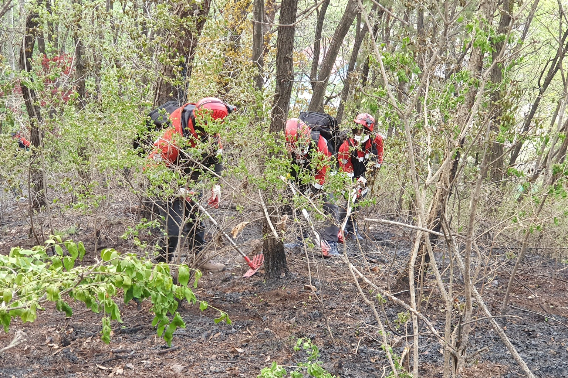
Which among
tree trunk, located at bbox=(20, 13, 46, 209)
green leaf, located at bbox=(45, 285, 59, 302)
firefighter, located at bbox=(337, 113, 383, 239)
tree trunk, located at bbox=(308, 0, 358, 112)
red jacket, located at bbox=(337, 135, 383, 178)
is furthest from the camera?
tree trunk, located at bbox=(308, 0, 358, 112)

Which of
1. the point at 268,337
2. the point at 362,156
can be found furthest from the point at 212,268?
the point at 362,156

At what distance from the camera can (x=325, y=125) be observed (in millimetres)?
6520

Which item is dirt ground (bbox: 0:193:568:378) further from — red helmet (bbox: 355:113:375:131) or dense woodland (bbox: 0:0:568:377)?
red helmet (bbox: 355:113:375:131)

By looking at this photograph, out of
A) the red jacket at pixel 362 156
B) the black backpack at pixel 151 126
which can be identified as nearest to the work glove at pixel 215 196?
the black backpack at pixel 151 126

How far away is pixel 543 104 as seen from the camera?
9109mm

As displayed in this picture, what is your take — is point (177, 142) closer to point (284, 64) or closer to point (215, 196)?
point (215, 196)

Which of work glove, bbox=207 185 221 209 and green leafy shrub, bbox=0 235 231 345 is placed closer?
green leafy shrub, bbox=0 235 231 345

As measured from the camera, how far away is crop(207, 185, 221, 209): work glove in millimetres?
4984

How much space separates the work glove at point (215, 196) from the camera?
4984mm

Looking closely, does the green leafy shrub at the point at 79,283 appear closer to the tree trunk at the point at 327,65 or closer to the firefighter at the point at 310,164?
the firefighter at the point at 310,164

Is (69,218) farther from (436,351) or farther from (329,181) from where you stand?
(436,351)

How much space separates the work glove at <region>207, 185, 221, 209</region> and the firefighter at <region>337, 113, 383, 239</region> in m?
1.36

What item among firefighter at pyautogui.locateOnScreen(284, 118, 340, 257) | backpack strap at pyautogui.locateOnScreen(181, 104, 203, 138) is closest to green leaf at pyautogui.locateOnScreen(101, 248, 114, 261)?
firefighter at pyautogui.locateOnScreen(284, 118, 340, 257)

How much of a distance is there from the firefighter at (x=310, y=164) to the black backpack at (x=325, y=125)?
9cm
